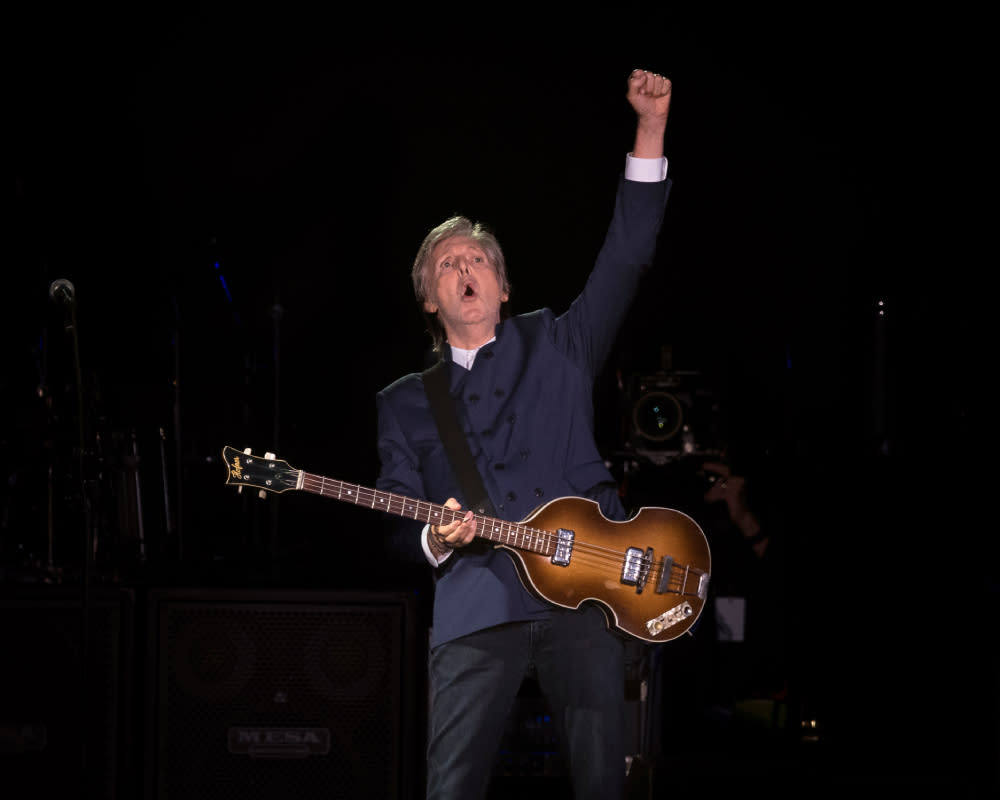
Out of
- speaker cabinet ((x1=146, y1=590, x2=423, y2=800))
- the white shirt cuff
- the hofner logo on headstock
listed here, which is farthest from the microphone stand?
the white shirt cuff

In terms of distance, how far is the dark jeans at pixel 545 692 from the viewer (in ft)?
7.70

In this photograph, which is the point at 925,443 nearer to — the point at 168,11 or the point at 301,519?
the point at 301,519

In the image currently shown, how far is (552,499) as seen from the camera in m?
2.53

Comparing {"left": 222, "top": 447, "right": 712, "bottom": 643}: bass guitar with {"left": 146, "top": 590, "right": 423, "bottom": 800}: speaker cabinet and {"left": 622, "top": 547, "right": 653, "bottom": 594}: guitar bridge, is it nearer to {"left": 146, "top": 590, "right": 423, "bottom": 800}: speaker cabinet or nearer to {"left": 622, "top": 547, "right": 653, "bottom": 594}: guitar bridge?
{"left": 622, "top": 547, "right": 653, "bottom": 594}: guitar bridge

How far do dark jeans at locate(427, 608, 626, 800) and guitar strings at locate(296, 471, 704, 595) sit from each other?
0.16 meters

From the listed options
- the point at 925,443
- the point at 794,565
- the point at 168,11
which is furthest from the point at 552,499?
the point at 168,11

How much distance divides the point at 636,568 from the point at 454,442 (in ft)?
1.87

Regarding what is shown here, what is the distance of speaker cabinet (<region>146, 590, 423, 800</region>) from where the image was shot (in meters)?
2.88

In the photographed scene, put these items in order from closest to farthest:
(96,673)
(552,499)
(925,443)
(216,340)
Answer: (552,499), (96,673), (925,443), (216,340)

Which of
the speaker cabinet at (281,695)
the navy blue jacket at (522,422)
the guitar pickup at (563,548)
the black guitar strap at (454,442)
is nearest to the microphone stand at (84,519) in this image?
the speaker cabinet at (281,695)

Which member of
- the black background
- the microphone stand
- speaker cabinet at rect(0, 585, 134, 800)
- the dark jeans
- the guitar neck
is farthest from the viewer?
the black background

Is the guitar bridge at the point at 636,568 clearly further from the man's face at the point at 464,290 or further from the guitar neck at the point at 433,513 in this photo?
the man's face at the point at 464,290

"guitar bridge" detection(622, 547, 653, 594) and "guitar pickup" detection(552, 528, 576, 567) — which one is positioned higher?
"guitar pickup" detection(552, 528, 576, 567)

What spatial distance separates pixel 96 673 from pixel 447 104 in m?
2.86
